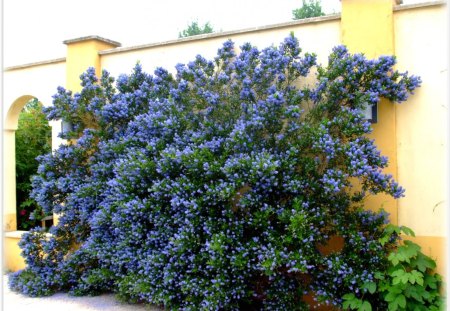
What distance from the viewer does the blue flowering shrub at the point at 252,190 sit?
485 cm

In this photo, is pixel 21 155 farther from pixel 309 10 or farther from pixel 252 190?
pixel 309 10

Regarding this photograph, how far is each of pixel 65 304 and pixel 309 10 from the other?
14663mm

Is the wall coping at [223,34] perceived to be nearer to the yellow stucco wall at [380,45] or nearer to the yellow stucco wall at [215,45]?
the yellow stucco wall at [215,45]

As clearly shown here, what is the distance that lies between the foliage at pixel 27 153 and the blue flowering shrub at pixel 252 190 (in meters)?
4.38

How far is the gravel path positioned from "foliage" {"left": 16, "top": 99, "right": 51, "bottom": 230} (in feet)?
12.5

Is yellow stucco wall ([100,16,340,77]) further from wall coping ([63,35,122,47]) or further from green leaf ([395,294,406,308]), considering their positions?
green leaf ([395,294,406,308])

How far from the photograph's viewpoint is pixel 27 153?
33.4 ft

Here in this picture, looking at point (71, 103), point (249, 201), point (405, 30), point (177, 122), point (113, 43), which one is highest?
point (113, 43)

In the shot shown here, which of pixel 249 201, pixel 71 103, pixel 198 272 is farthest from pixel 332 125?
pixel 71 103

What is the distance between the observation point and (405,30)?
208 inches

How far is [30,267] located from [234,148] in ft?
11.6

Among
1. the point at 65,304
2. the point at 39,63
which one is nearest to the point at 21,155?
the point at 39,63

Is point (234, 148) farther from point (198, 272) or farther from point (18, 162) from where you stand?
point (18, 162)

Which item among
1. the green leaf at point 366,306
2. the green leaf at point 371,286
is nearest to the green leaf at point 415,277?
the green leaf at point 371,286
